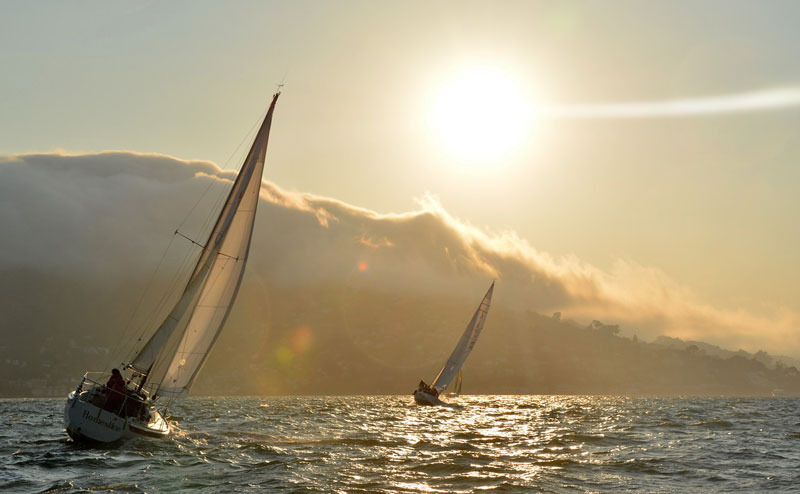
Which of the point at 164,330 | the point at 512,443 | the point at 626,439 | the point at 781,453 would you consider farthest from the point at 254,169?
the point at 781,453

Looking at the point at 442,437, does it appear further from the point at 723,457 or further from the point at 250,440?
the point at 723,457

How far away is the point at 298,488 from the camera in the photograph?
24078 millimetres

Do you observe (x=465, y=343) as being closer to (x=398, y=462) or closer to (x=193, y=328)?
(x=193, y=328)

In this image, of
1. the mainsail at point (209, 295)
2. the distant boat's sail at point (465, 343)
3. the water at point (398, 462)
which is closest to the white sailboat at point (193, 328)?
the mainsail at point (209, 295)

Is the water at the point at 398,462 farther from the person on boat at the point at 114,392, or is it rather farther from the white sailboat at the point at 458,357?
the white sailboat at the point at 458,357

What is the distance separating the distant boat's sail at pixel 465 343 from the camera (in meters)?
97.3

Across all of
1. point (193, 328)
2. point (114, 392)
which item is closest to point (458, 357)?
point (193, 328)

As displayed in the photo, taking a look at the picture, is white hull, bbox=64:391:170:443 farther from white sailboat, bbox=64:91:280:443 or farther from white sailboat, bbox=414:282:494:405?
white sailboat, bbox=414:282:494:405

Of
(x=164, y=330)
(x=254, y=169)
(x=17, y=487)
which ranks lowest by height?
(x=17, y=487)

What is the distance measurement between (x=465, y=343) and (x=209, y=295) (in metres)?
66.9

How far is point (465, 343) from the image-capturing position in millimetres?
99500

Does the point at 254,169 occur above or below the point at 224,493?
above

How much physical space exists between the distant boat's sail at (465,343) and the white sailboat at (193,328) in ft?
204

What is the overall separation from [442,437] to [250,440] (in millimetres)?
13841
